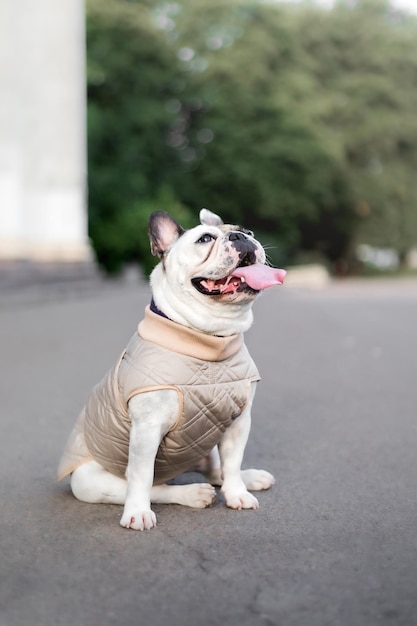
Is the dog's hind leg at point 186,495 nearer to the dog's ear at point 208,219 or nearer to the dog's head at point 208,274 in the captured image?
the dog's head at point 208,274

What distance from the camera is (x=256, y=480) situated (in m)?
4.14

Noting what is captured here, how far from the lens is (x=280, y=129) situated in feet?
127

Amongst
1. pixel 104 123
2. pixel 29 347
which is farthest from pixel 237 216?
pixel 29 347

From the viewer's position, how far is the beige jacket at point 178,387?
357cm

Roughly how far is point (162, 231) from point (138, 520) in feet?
3.77

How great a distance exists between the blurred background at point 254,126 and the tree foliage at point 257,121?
0.06m

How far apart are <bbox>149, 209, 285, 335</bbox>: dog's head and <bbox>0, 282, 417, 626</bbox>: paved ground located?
2.66ft

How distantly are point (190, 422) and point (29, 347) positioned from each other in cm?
754

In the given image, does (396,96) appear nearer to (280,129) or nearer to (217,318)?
(280,129)

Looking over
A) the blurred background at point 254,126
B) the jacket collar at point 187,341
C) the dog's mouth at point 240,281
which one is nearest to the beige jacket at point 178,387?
the jacket collar at point 187,341

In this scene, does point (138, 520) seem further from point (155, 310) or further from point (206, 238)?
point (206, 238)

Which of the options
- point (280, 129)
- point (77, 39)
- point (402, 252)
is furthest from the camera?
point (402, 252)

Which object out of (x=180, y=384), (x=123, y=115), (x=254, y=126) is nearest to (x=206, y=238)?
(x=180, y=384)

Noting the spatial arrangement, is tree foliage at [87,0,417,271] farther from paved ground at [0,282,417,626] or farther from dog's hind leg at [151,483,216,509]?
dog's hind leg at [151,483,216,509]
